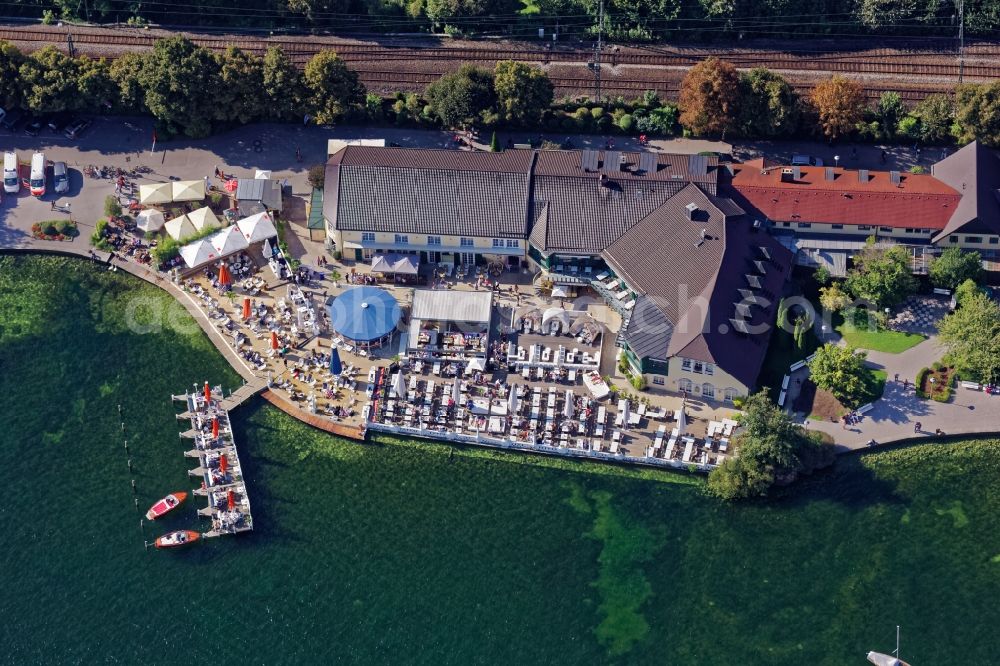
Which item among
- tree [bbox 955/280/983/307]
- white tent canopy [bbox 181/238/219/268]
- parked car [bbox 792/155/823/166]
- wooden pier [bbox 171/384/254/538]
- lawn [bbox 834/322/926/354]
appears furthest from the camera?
parked car [bbox 792/155/823/166]

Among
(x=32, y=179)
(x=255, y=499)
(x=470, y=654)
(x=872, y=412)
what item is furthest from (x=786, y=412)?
(x=32, y=179)

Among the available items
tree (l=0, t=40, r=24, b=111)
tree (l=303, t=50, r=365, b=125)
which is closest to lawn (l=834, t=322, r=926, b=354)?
tree (l=303, t=50, r=365, b=125)

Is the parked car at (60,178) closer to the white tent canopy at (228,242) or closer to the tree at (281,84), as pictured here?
the white tent canopy at (228,242)

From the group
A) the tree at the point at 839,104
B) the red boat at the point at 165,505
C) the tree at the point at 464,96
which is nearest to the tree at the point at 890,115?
the tree at the point at 839,104

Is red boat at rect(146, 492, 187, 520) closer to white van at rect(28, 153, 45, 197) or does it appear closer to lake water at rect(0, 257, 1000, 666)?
lake water at rect(0, 257, 1000, 666)

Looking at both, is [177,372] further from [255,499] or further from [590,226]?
[590,226]
